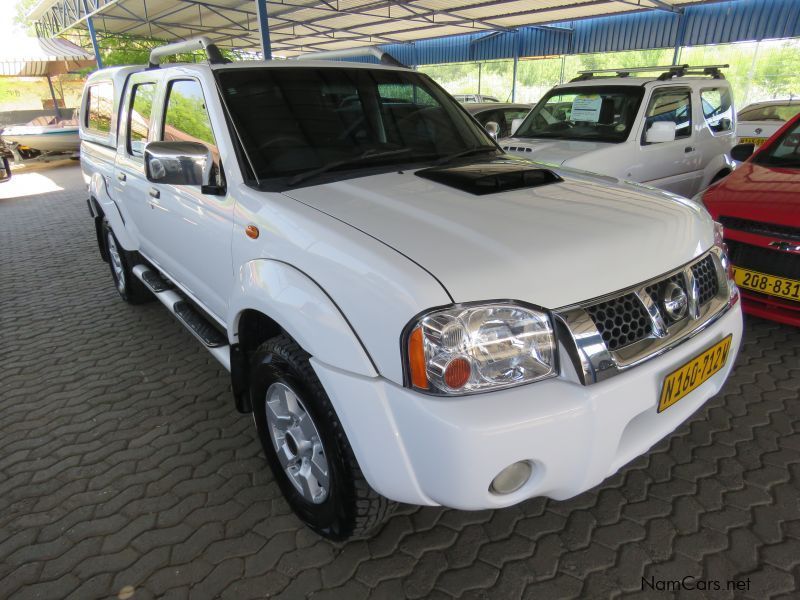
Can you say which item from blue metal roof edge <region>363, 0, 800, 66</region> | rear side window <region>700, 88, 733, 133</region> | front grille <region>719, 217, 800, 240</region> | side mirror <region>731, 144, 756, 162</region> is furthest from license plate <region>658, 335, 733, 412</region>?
blue metal roof edge <region>363, 0, 800, 66</region>

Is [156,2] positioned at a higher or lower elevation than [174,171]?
higher

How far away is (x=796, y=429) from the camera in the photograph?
266cm

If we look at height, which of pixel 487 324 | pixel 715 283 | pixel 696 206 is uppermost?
pixel 696 206

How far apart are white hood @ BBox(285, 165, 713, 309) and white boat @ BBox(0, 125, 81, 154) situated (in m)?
18.4

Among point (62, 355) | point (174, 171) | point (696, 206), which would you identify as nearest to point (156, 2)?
point (62, 355)

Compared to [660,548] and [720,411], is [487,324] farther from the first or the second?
[720,411]

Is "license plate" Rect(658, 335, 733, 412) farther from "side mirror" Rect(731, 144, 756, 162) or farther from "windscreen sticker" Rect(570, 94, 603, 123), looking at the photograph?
"windscreen sticker" Rect(570, 94, 603, 123)

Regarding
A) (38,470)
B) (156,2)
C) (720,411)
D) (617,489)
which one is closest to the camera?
(617,489)

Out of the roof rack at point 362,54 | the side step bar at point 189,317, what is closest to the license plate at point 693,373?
the side step bar at point 189,317

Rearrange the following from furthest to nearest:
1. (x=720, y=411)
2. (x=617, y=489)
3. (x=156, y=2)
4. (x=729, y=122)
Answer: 1. (x=156, y=2)
2. (x=729, y=122)
3. (x=720, y=411)
4. (x=617, y=489)

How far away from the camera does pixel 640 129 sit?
5262 millimetres

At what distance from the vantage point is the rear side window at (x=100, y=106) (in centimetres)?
381

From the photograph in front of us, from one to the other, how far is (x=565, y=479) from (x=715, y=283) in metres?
1.08

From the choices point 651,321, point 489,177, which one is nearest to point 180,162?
point 489,177
